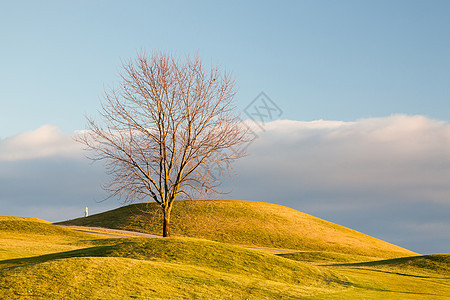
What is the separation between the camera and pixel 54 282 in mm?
14609

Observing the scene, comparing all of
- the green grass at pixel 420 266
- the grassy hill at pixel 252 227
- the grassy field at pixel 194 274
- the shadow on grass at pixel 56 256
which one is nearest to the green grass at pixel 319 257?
the grassy field at pixel 194 274

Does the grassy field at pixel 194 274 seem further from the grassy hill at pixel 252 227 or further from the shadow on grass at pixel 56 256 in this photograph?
the grassy hill at pixel 252 227

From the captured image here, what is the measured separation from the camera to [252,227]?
2103 inches

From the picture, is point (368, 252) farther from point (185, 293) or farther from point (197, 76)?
point (185, 293)

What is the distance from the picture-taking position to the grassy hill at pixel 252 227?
50.2 meters

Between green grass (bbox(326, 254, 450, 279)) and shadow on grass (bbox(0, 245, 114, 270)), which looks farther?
green grass (bbox(326, 254, 450, 279))

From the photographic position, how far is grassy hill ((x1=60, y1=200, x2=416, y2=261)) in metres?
50.2

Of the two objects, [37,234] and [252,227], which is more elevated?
[252,227]

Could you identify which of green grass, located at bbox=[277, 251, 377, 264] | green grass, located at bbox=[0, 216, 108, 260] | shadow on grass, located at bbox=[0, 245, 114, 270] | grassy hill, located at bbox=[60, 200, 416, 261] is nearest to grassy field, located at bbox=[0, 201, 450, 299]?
shadow on grass, located at bbox=[0, 245, 114, 270]

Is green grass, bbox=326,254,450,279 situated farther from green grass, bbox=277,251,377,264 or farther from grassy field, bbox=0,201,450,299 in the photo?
green grass, bbox=277,251,377,264

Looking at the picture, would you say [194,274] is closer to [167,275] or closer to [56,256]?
[167,275]

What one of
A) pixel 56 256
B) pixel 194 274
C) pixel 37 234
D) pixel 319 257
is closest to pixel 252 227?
pixel 319 257

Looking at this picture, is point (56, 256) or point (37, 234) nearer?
point (56, 256)

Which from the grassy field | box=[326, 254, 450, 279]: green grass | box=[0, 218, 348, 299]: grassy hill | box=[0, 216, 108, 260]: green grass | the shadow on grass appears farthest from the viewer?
box=[0, 216, 108, 260]: green grass
